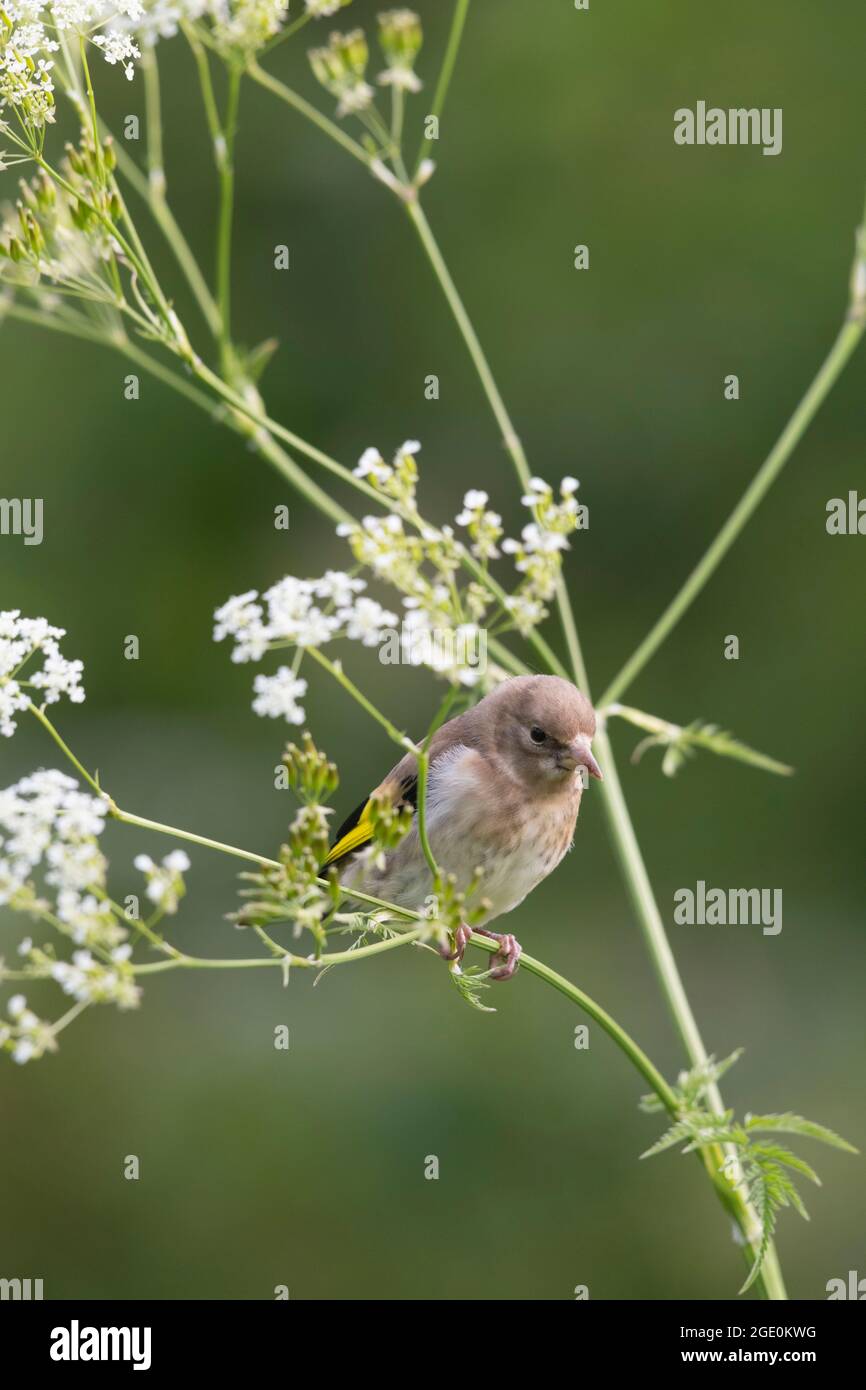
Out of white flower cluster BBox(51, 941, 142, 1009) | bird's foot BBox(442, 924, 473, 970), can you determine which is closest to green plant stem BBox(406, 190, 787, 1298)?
bird's foot BBox(442, 924, 473, 970)

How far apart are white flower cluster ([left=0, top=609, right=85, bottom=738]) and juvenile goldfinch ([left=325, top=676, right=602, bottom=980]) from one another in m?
1.35

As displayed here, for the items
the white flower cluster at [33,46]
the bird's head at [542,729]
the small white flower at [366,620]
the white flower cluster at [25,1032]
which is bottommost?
the white flower cluster at [25,1032]

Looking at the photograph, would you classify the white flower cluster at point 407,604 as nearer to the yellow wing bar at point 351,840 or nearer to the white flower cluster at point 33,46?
the white flower cluster at point 33,46

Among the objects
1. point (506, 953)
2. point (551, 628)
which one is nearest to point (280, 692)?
point (506, 953)

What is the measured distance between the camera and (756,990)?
7520mm

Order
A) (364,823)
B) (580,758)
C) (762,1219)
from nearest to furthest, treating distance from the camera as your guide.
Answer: (762,1219)
(580,758)
(364,823)

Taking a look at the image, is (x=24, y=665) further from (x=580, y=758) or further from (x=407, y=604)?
(x=580, y=758)

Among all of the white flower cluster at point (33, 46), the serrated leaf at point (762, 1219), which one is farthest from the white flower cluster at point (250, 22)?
the serrated leaf at point (762, 1219)

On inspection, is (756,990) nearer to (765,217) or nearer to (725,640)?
(725,640)

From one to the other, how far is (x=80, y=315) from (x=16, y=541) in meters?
4.55

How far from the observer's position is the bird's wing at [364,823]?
3.75 meters

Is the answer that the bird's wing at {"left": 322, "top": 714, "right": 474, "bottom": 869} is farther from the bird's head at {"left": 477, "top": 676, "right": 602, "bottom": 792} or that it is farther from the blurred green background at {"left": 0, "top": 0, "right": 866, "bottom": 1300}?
the blurred green background at {"left": 0, "top": 0, "right": 866, "bottom": 1300}

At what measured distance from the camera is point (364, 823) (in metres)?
3.63

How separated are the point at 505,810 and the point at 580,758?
396mm
